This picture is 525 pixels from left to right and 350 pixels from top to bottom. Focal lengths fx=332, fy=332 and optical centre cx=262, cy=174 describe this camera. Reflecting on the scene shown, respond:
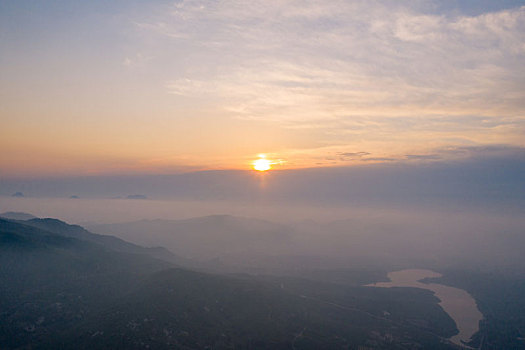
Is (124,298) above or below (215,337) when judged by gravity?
above

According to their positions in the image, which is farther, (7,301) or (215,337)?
(7,301)

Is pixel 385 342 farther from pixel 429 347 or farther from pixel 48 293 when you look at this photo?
pixel 48 293

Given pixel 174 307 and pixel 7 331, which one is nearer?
pixel 7 331

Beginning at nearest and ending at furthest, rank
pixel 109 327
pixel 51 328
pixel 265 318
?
pixel 109 327 < pixel 51 328 < pixel 265 318

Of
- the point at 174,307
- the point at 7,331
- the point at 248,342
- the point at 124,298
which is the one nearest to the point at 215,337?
the point at 248,342

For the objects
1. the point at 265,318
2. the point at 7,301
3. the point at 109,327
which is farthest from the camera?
the point at 265,318

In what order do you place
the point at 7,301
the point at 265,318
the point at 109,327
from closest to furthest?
the point at 109,327 < the point at 7,301 < the point at 265,318

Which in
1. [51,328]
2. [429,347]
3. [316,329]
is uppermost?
[51,328]

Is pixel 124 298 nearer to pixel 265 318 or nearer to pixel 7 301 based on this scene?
pixel 7 301

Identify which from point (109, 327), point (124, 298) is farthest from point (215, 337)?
point (124, 298)
